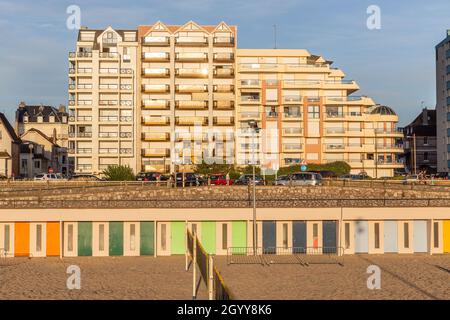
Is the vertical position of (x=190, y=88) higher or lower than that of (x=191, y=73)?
lower

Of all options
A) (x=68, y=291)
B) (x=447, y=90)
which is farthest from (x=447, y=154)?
(x=68, y=291)

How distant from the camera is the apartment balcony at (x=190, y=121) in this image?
93.5m

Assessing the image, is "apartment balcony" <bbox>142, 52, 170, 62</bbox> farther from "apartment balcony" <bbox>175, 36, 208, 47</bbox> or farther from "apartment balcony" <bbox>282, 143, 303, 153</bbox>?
"apartment balcony" <bbox>282, 143, 303, 153</bbox>

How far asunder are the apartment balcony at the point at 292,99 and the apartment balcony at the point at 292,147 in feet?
18.2

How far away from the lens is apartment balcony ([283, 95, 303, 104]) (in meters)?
94.8

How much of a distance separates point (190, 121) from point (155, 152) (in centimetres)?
612

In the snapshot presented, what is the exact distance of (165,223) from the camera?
127ft

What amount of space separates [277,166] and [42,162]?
40160 mm

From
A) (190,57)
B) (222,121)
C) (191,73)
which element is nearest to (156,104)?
(191,73)

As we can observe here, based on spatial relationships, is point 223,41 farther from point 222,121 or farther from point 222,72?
point 222,121

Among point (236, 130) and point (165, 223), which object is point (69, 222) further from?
point (236, 130)

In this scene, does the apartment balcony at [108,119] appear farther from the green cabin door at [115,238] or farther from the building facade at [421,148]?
the building facade at [421,148]

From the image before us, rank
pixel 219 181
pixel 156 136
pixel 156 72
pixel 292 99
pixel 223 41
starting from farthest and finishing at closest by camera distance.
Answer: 1. pixel 292 99
2. pixel 223 41
3. pixel 156 136
4. pixel 156 72
5. pixel 219 181

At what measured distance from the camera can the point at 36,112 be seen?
458 ft
